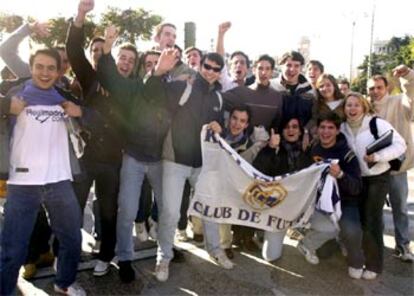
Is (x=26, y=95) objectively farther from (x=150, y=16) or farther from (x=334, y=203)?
(x=150, y=16)

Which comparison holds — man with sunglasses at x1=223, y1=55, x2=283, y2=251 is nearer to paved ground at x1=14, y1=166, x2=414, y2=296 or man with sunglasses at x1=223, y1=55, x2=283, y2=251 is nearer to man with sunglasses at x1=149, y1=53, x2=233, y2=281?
man with sunglasses at x1=149, y1=53, x2=233, y2=281

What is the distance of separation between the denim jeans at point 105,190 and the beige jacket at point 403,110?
10.2ft

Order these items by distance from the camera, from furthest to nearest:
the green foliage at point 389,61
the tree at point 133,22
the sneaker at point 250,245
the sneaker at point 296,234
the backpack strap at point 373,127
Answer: the green foliage at point 389,61 → the tree at point 133,22 → the sneaker at point 250,245 → the sneaker at point 296,234 → the backpack strap at point 373,127

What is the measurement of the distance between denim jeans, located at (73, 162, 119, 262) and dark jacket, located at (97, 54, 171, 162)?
0.27m

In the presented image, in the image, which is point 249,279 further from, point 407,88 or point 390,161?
point 407,88

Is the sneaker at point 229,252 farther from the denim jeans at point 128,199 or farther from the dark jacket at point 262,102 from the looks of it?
the dark jacket at point 262,102

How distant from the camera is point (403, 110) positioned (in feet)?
16.1

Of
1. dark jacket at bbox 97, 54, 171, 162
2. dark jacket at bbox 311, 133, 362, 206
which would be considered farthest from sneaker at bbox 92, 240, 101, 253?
dark jacket at bbox 311, 133, 362, 206

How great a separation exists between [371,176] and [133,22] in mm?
28423

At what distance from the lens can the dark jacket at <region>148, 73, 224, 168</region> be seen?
13.2ft

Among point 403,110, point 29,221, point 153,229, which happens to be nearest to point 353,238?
point 403,110

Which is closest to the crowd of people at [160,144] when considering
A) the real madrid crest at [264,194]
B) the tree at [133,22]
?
the real madrid crest at [264,194]

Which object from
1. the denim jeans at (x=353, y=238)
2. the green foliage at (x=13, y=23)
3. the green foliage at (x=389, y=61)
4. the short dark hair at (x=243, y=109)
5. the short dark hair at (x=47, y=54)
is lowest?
the denim jeans at (x=353, y=238)

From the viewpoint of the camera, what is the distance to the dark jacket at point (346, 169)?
14.0ft
